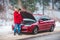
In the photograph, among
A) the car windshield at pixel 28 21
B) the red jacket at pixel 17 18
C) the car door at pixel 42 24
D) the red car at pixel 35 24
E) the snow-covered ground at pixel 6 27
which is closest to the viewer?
the red jacket at pixel 17 18

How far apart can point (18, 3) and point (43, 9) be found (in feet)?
Answer: 8.88

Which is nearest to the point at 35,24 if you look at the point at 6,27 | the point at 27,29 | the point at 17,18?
the point at 27,29

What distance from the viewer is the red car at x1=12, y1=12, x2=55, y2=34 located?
60.5 ft

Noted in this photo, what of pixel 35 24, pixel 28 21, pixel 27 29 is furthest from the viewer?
pixel 28 21

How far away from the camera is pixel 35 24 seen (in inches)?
740

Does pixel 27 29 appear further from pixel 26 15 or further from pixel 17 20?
pixel 26 15

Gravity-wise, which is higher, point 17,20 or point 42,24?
point 17,20

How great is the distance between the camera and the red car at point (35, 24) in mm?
18450

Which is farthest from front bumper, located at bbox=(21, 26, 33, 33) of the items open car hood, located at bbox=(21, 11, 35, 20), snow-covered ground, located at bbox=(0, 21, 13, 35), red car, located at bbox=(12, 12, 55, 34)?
snow-covered ground, located at bbox=(0, 21, 13, 35)

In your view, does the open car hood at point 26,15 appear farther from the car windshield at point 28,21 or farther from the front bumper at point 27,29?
the front bumper at point 27,29

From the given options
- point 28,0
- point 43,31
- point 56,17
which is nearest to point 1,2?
point 28,0

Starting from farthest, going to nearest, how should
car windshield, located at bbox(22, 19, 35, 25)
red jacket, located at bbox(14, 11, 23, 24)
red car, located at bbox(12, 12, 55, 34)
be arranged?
car windshield, located at bbox(22, 19, 35, 25)
red car, located at bbox(12, 12, 55, 34)
red jacket, located at bbox(14, 11, 23, 24)

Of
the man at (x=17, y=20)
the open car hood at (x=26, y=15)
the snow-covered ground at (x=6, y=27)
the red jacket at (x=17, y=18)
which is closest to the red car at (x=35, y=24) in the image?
the open car hood at (x=26, y=15)

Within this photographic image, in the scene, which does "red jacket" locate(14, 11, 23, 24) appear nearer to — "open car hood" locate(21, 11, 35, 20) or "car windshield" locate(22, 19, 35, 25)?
"car windshield" locate(22, 19, 35, 25)
